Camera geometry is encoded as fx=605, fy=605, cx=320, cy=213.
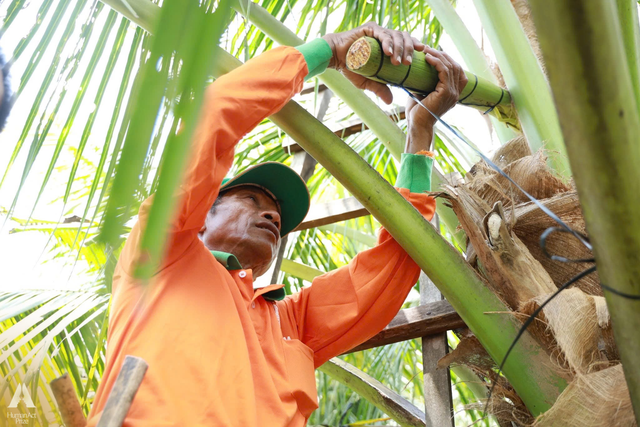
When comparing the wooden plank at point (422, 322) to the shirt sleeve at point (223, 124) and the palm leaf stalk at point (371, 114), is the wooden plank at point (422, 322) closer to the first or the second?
the palm leaf stalk at point (371, 114)

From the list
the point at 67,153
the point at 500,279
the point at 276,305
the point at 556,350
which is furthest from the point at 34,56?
the point at 67,153

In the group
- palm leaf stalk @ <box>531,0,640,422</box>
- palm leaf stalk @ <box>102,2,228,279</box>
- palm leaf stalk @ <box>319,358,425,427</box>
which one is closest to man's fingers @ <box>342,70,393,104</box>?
palm leaf stalk @ <box>319,358,425,427</box>

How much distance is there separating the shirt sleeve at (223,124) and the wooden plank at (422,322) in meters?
0.73

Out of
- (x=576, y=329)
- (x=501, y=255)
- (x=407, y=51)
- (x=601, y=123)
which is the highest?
(x=407, y=51)

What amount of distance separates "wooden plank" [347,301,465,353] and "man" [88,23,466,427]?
162 mm

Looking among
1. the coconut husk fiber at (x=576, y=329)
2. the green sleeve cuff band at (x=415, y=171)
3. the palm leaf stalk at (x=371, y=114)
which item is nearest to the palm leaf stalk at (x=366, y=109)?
the palm leaf stalk at (x=371, y=114)

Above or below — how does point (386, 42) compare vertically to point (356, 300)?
above

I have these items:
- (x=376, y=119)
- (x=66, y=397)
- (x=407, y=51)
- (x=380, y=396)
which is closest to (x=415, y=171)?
(x=376, y=119)

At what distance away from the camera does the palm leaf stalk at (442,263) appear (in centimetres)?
106

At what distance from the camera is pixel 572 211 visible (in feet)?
3.90

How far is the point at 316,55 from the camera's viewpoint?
131 centimetres

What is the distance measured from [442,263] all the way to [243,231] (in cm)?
60

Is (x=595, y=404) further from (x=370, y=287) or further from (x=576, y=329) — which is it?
(x=370, y=287)

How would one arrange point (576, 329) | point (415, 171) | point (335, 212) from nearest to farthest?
point (576, 329) → point (415, 171) → point (335, 212)
